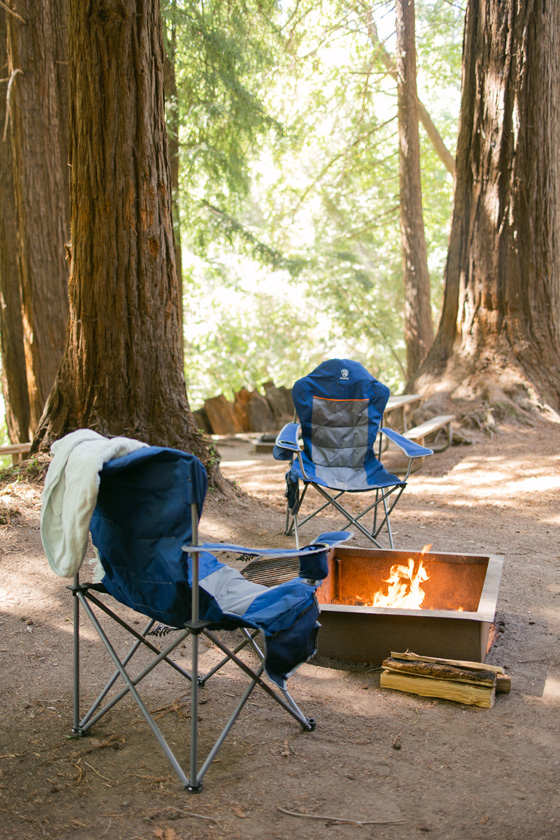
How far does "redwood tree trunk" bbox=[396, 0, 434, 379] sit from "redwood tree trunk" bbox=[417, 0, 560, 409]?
354cm

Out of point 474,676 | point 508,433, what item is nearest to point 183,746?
point 474,676

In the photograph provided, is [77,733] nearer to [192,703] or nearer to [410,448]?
[192,703]

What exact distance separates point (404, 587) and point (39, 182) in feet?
16.7

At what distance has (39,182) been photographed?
632 centimetres

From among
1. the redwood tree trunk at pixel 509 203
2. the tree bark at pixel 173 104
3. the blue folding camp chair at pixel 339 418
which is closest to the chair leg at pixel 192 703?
the blue folding camp chair at pixel 339 418

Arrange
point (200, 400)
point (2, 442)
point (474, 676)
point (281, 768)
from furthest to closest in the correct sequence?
point (200, 400) → point (2, 442) → point (474, 676) → point (281, 768)

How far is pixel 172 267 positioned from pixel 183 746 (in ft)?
9.98

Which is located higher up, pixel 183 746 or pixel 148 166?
pixel 148 166

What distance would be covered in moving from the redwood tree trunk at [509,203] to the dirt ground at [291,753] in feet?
12.9

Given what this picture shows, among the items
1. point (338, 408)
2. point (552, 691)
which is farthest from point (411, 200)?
point (552, 691)

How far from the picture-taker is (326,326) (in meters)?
17.7

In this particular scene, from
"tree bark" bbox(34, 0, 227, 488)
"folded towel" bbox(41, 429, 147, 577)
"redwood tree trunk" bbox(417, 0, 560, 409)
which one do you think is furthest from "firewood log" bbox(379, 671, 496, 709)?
"redwood tree trunk" bbox(417, 0, 560, 409)

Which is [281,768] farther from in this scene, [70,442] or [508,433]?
[508,433]

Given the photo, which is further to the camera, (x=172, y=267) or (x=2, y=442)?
(x=2, y=442)
